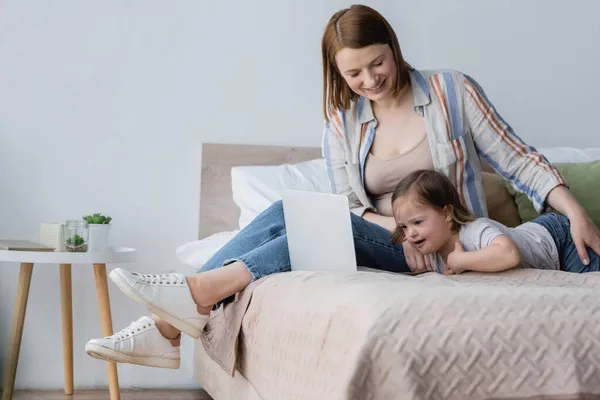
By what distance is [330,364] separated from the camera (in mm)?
999

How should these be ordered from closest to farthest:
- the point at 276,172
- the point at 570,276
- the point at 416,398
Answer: the point at 416,398 < the point at 570,276 < the point at 276,172

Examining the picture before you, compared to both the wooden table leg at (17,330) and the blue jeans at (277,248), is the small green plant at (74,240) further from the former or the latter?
the blue jeans at (277,248)

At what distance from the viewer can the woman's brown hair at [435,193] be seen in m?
1.65

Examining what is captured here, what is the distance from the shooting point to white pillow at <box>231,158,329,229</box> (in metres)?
2.44

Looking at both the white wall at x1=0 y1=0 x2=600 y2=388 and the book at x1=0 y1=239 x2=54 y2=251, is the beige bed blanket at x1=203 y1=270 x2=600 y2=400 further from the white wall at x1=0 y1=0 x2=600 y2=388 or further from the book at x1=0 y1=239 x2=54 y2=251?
the white wall at x1=0 y1=0 x2=600 y2=388

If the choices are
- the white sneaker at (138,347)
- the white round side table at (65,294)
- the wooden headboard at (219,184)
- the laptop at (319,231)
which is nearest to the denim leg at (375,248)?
the laptop at (319,231)

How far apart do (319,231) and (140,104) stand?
129 centimetres

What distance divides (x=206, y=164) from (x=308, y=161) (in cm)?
35

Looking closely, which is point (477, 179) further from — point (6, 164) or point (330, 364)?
point (6, 164)

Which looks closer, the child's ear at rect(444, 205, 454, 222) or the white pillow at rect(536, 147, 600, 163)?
the child's ear at rect(444, 205, 454, 222)

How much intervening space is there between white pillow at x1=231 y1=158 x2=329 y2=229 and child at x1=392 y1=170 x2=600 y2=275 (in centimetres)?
77

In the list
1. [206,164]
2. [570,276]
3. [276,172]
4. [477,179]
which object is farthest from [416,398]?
[206,164]

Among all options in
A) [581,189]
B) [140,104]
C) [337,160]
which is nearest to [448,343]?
[337,160]

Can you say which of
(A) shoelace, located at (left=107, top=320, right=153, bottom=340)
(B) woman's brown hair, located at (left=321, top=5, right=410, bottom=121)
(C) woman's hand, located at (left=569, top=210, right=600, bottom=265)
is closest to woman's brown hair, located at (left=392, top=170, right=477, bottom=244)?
(C) woman's hand, located at (left=569, top=210, right=600, bottom=265)
